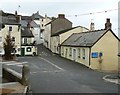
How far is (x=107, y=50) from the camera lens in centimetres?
3912

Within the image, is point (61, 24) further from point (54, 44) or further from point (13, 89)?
point (13, 89)

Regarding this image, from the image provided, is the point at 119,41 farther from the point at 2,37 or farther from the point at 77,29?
the point at 2,37

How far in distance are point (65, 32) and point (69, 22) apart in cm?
807

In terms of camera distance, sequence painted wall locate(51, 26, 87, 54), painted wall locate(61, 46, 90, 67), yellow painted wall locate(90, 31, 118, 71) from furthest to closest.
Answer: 1. painted wall locate(51, 26, 87, 54)
2. painted wall locate(61, 46, 90, 67)
3. yellow painted wall locate(90, 31, 118, 71)

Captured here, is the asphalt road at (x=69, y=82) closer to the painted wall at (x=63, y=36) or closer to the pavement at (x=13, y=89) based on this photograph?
the pavement at (x=13, y=89)

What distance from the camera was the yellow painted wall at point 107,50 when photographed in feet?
125

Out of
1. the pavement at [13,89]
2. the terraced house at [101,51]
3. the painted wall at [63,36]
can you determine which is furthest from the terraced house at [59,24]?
the pavement at [13,89]

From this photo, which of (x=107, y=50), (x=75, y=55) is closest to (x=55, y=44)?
(x=75, y=55)

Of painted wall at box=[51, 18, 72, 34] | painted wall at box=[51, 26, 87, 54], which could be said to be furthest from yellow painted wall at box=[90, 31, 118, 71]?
painted wall at box=[51, 18, 72, 34]

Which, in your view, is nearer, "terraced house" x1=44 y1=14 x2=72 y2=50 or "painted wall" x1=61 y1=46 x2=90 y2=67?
"painted wall" x1=61 y1=46 x2=90 y2=67

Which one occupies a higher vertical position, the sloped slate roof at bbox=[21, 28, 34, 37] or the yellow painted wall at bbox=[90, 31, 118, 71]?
the sloped slate roof at bbox=[21, 28, 34, 37]

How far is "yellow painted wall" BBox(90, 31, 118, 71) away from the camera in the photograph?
38.2 meters

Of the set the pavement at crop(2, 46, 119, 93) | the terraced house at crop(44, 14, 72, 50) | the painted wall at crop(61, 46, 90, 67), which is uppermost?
the terraced house at crop(44, 14, 72, 50)

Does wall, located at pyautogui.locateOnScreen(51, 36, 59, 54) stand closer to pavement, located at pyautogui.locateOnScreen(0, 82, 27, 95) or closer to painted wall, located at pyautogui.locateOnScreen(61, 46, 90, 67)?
painted wall, located at pyautogui.locateOnScreen(61, 46, 90, 67)
